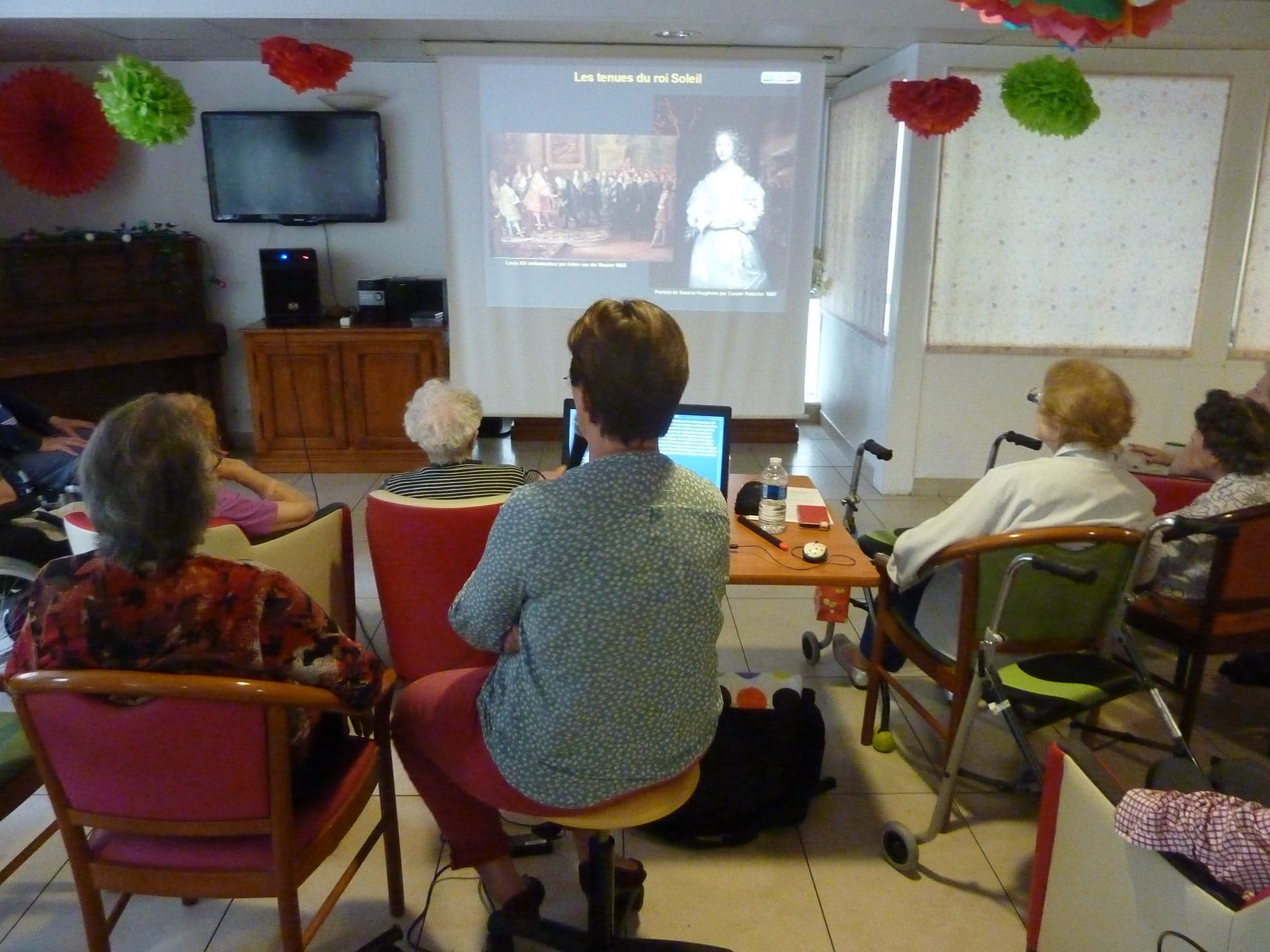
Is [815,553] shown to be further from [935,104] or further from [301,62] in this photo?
[301,62]

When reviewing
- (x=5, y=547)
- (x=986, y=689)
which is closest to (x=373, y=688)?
(x=986, y=689)

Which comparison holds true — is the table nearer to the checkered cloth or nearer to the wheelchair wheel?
the checkered cloth

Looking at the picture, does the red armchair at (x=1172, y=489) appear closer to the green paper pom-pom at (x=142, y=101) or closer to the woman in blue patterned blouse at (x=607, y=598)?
the woman in blue patterned blouse at (x=607, y=598)

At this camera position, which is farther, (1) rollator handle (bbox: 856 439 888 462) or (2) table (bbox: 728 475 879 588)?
(1) rollator handle (bbox: 856 439 888 462)

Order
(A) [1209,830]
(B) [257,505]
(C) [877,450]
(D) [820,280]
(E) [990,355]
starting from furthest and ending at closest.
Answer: (D) [820,280] < (E) [990,355] < (C) [877,450] < (B) [257,505] < (A) [1209,830]

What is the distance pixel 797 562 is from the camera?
2.26 m

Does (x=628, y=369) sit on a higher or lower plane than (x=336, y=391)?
higher

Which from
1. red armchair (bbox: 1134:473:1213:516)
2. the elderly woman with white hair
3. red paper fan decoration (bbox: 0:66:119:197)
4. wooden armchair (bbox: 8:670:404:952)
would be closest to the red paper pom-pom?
red armchair (bbox: 1134:473:1213:516)

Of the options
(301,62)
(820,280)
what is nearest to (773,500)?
(301,62)

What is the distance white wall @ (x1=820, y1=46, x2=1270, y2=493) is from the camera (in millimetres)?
4332

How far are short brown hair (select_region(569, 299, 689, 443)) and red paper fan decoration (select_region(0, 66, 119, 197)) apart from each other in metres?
5.05

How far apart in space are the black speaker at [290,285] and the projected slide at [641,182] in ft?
3.27

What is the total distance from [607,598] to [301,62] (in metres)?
3.43

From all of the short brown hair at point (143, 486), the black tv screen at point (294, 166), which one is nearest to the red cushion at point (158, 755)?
the short brown hair at point (143, 486)
